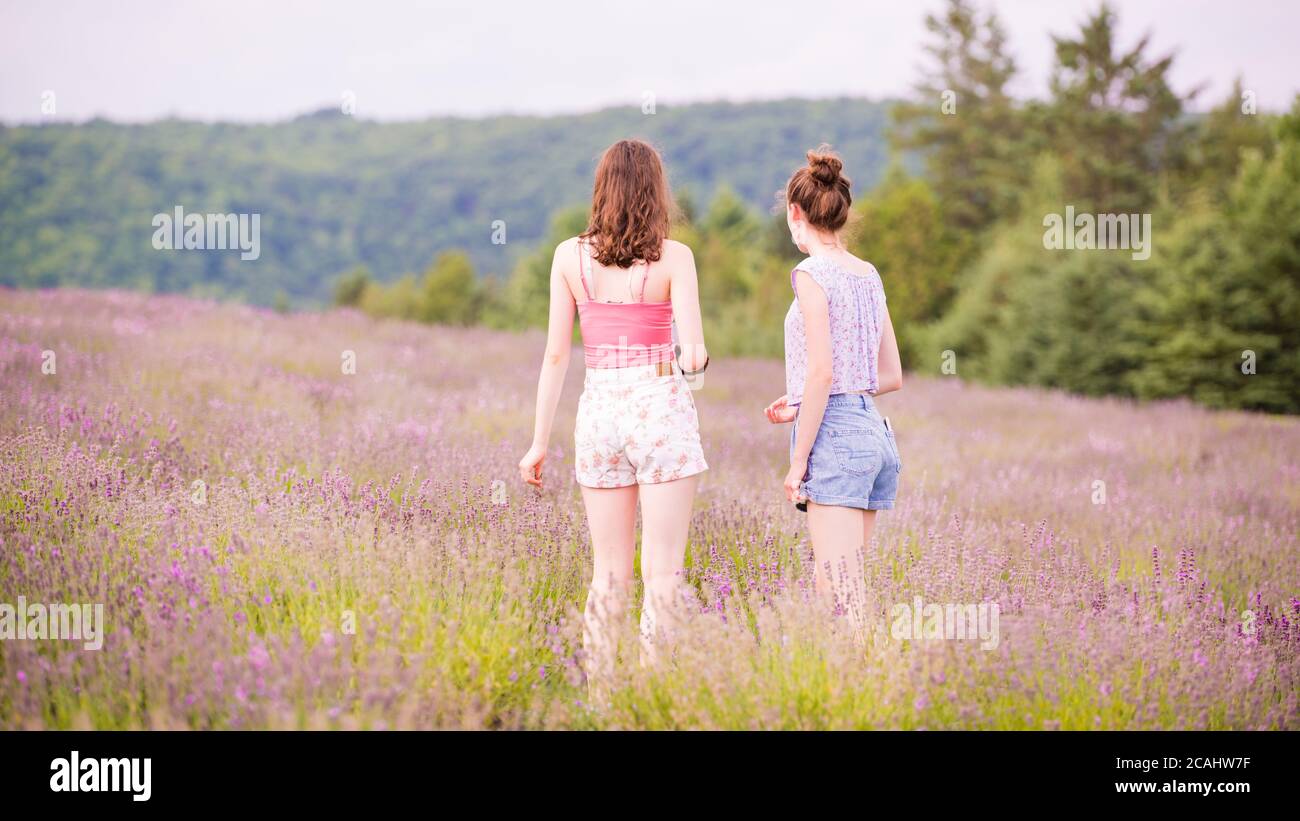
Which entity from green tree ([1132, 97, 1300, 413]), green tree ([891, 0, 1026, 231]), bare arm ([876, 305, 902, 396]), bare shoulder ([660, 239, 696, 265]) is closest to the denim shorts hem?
bare arm ([876, 305, 902, 396])

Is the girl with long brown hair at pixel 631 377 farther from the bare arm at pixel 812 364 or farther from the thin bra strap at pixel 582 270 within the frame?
the bare arm at pixel 812 364

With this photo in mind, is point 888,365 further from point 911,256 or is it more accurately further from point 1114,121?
point 1114,121

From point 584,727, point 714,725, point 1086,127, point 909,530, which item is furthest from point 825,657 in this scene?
point 1086,127

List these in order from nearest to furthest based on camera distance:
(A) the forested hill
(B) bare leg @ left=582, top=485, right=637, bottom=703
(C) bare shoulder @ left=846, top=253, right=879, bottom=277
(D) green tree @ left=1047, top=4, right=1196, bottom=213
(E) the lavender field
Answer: (E) the lavender field
(B) bare leg @ left=582, top=485, right=637, bottom=703
(C) bare shoulder @ left=846, top=253, right=879, bottom=277
(D) green tree @ left=1047, top=4, right=1196, bottom=213
(A) the forested hill

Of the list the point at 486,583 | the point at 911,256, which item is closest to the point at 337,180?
the point at 911,256

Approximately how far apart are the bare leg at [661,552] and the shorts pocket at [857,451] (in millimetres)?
529

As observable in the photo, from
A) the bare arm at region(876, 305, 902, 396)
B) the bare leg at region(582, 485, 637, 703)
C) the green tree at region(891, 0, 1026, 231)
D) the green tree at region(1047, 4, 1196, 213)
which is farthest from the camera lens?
the green tree at region(891, 0, 1026, 231)

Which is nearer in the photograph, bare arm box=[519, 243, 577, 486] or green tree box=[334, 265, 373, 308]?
bare arm box=[519, 243, 577, 486]

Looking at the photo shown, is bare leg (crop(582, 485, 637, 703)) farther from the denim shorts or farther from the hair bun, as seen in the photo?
the hair bun

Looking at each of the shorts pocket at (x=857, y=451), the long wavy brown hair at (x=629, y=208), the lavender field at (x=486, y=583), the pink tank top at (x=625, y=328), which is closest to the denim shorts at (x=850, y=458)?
the shorts pocket at (x=857, y=451)

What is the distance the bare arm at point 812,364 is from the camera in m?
3.26

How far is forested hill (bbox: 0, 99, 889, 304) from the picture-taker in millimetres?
70688

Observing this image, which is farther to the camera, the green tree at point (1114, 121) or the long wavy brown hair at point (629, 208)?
the green tree at point (1114, 121)
